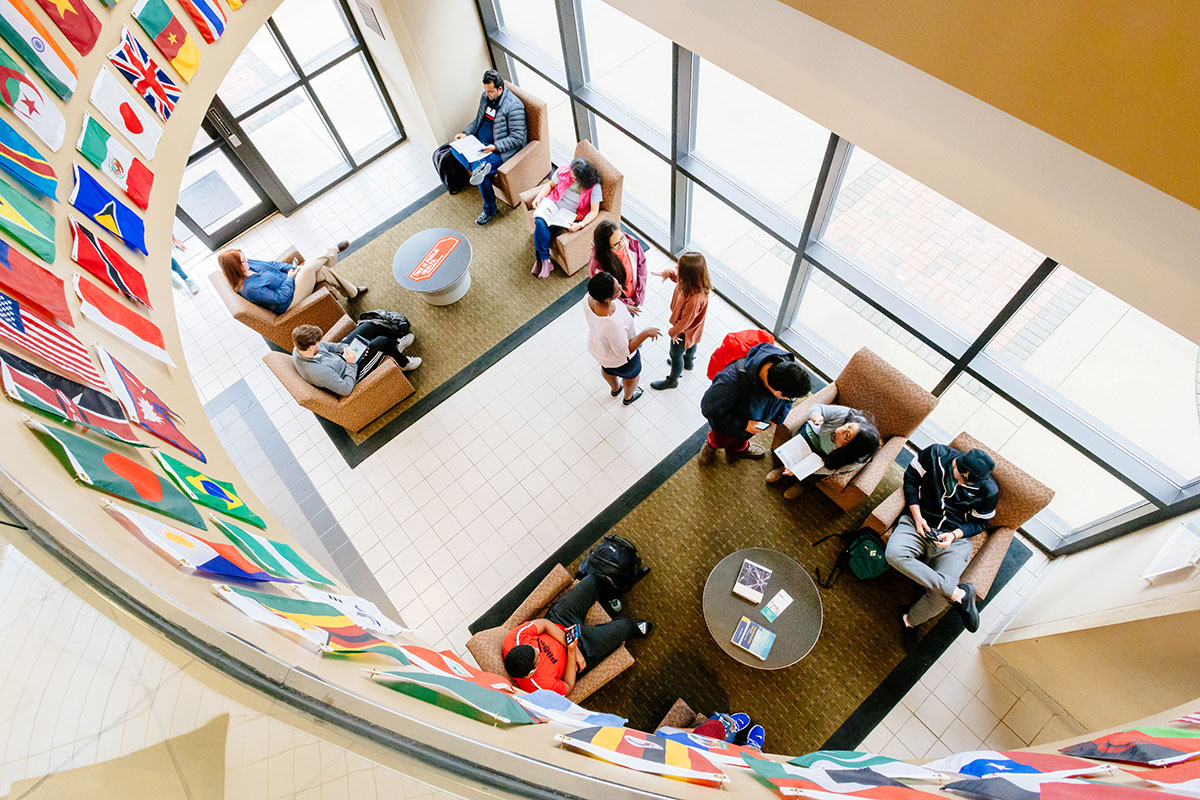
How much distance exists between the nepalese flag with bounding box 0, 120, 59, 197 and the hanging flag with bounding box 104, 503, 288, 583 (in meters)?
1.90

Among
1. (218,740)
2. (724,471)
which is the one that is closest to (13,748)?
(218,740)

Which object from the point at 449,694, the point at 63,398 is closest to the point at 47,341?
the point at 63,398

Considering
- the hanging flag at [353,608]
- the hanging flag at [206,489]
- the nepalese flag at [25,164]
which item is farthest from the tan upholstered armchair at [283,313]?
the hanging flag at [353,608]

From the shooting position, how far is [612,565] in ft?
15.4

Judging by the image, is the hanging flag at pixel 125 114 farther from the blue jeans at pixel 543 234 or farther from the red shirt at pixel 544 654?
the red shirt at pixel 544 654

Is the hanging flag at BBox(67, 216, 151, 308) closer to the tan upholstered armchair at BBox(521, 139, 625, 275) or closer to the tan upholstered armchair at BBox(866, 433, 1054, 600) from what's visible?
the tan upholstered armchair at BBox(521, 139, 625, 275)

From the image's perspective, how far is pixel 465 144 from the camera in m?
6.81

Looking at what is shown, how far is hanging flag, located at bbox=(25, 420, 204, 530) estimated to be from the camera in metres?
1.74

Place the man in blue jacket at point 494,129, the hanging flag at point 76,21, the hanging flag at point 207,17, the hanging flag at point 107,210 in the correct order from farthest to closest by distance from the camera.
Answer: the man in blue jacket at point 494,129, the hanging flag at point 207,17, the hanging flag at point 76,21, the hanging flag at point 107,210

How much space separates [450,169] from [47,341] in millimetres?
5538

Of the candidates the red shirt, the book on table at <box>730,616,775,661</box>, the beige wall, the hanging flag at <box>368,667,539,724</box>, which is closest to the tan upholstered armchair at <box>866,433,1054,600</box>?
the book on table at <box>730,616,775,661</box>

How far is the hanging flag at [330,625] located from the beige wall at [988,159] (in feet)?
9.46

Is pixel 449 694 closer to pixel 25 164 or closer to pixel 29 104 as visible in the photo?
pixel 25 164

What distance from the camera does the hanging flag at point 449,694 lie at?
68.1 inches
